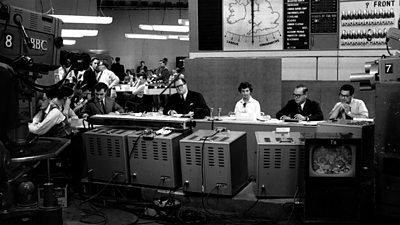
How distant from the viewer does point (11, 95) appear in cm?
300

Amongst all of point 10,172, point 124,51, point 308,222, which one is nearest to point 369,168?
point 308,222

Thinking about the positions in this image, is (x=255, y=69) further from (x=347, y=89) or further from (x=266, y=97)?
(x=347, y=89)

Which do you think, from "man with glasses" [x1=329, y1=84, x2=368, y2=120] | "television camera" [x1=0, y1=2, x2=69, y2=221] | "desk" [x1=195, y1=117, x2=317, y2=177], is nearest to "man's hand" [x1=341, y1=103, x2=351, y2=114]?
"man with glasses" [x1=329, y1=84, x2=368, y2=120]

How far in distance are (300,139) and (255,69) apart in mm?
3080

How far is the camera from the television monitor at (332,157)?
13.1 feet

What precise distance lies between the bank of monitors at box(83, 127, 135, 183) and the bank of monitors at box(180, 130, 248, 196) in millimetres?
704

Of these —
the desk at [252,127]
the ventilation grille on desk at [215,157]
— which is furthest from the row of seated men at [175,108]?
the ventilation grille on desk at [215,157]

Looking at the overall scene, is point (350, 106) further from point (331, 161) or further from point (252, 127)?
point (331, 161)

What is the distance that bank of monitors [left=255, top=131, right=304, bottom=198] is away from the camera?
4.39 metres

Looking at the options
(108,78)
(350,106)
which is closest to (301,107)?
(350,106)

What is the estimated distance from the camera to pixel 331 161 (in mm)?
4043

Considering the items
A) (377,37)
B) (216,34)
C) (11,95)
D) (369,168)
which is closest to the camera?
(11,95)

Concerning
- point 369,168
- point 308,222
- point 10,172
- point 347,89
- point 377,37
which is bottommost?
point 308,222

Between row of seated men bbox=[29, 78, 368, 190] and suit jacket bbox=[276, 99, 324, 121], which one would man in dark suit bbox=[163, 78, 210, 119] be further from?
suit jacket bbox=[276, 99, 324, 121]
